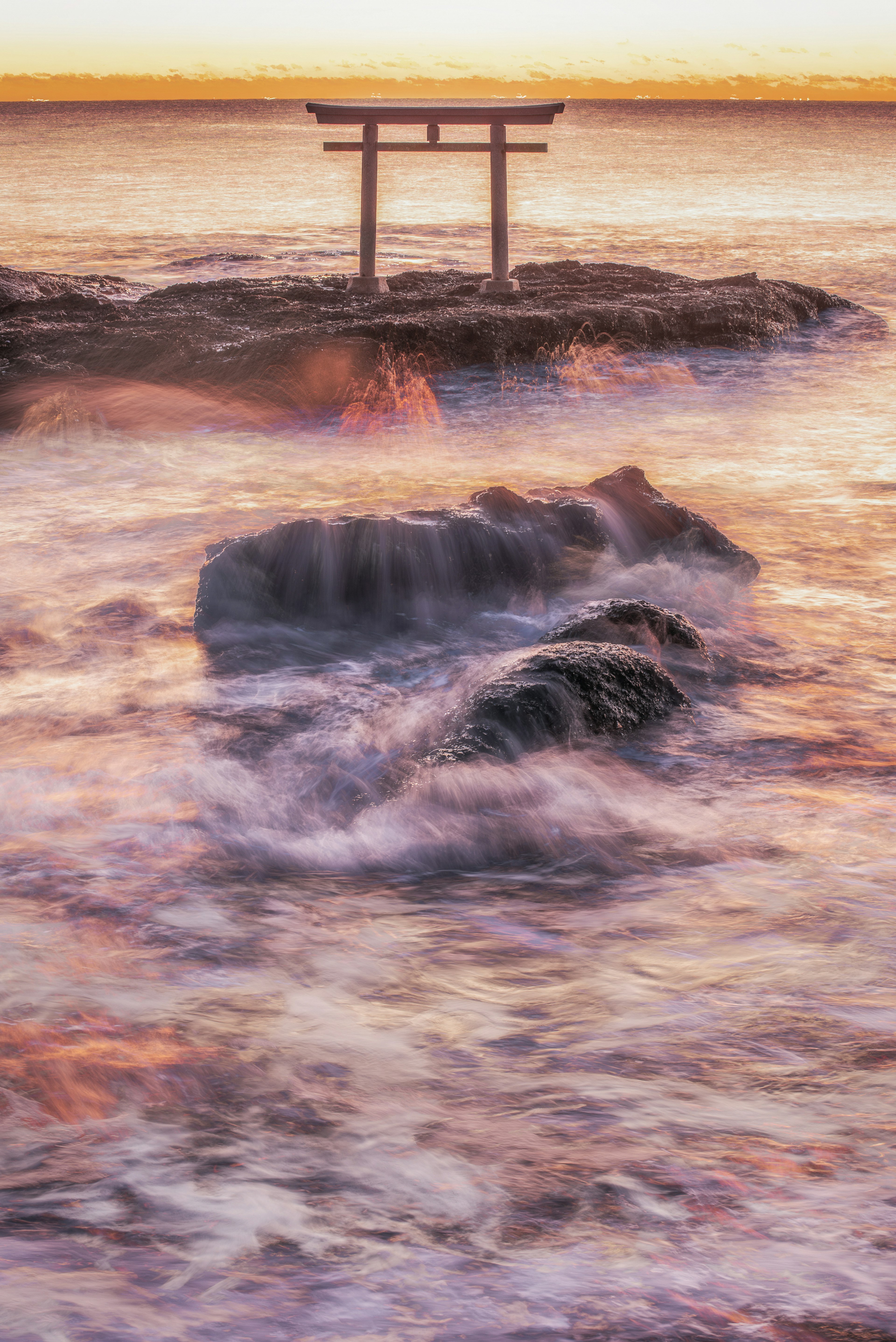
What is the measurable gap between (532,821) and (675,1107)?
1245 mm

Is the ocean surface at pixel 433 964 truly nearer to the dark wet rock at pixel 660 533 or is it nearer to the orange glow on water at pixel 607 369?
the dark wet rock at pixel 660 533

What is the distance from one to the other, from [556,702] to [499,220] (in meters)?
8.61

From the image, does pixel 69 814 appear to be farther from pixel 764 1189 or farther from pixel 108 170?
pixel 108 170

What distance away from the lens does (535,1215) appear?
6.31 feet

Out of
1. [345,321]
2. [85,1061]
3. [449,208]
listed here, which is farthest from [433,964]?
[449,208]

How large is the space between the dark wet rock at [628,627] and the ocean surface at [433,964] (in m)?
0.12

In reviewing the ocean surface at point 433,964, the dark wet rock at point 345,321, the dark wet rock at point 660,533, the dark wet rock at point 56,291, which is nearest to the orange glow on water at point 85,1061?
the ocean surface at point 433,964

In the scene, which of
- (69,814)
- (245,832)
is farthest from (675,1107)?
(69,814)

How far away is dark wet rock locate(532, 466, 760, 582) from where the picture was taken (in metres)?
5.43

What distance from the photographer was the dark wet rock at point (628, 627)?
4234 mm

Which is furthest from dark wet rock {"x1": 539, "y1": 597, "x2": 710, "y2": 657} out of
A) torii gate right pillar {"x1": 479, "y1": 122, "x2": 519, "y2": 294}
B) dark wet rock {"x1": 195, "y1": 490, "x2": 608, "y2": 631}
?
torii gate right pillar {"x1": 479, "y1": 122, "x2": 519, "y2": 294}

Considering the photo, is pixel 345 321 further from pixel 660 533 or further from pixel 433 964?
pixel 433 964

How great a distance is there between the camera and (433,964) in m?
2.71

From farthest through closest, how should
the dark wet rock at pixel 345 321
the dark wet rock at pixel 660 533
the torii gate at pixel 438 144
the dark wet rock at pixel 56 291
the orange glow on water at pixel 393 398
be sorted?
1. the dark wet rock at pixel 56 291
2. the torii gate at pixel 438 144
3. the dark wet rock at pixel 345 321
4. the orange glow on water at pixel 393 398
5. the dark wet rock at pixel 660 533
